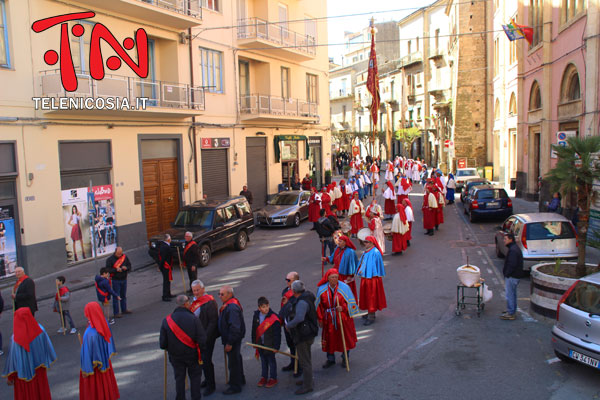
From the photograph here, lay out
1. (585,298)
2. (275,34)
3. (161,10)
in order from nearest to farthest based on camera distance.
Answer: (585,298), (161,10), (275,34)

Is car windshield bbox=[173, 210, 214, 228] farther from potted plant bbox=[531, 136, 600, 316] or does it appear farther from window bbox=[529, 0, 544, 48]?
window bbox=[529, 0, 544, 48]

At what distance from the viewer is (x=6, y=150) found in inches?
551

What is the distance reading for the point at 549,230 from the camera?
12297mm

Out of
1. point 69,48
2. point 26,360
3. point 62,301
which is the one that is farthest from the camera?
point 69,48

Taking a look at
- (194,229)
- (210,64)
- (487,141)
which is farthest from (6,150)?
(487,141)

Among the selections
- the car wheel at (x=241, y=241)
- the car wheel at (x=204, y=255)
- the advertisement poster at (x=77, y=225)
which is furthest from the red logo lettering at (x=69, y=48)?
the car wheel at (x=241, y=241)

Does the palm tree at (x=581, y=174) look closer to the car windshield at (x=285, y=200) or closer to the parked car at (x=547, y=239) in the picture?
the parked car at (x=547, y=239)

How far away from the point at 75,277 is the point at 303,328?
10163mm

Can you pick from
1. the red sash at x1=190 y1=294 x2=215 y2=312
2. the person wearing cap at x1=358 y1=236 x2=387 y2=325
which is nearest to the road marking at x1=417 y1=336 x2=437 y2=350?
the person wearing cap at x1=358 y1=236 x2=387 y2=325

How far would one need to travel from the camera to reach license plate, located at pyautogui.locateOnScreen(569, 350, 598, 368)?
672cm

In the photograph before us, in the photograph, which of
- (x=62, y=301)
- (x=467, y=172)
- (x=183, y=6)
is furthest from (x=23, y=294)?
(x=467, y=172)

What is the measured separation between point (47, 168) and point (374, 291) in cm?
1066

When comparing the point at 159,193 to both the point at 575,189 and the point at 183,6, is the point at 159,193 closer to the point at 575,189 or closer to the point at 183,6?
the point at 183,6

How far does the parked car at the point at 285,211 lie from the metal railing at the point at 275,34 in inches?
309
